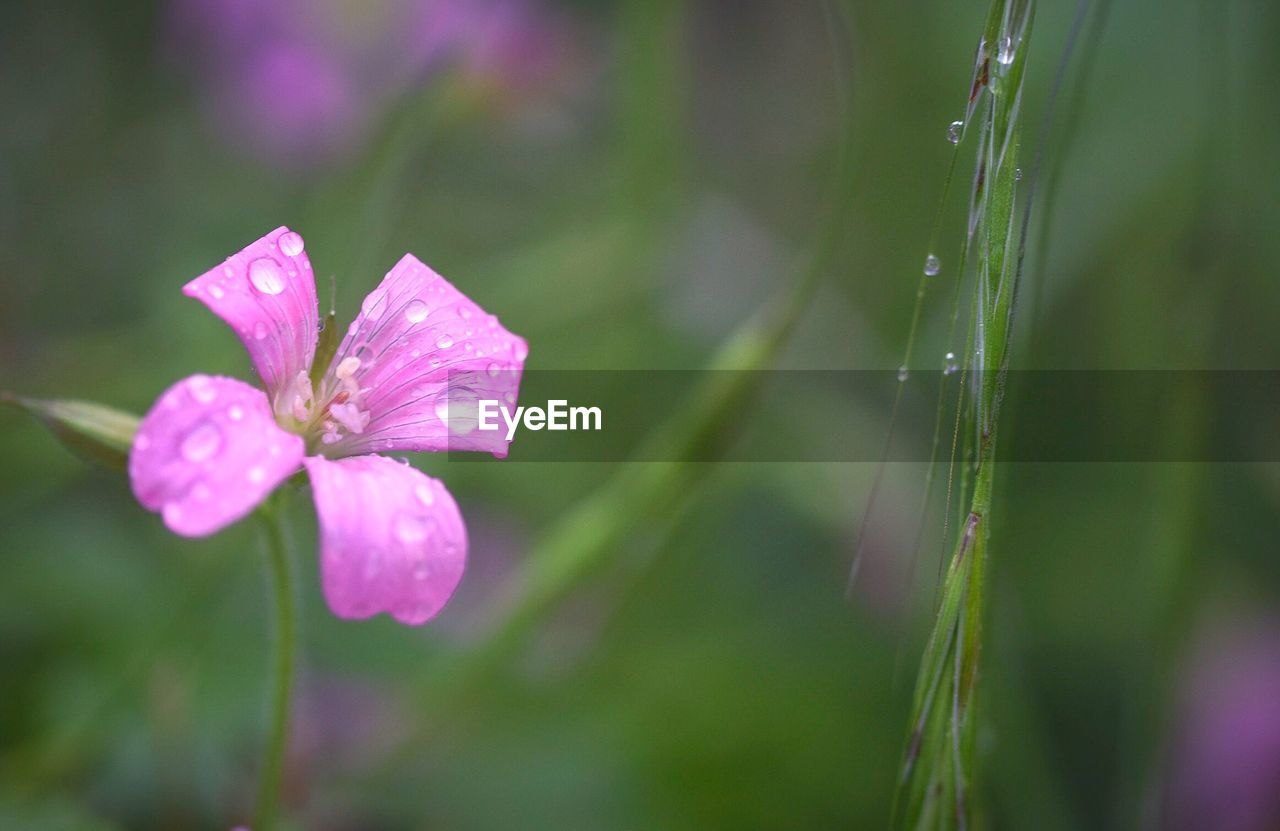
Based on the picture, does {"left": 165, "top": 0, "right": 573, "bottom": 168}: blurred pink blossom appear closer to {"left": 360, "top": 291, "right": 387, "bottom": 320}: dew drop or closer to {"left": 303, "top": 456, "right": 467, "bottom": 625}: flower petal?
{"left": 360, "top": 291, "right": 387, "bottom": 320}: dew drop

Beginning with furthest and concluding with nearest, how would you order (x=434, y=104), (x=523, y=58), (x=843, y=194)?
(x=523, y=58) → (x=434, y=104) → (x=843, y=194)

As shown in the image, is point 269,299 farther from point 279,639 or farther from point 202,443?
point 279,639

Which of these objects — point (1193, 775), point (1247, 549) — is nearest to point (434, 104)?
point (1247, 549)

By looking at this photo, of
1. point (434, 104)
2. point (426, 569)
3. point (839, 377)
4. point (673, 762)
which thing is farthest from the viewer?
point (839, 377)

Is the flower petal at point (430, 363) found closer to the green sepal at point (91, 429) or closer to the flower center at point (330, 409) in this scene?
the flower center at point (330, 409)

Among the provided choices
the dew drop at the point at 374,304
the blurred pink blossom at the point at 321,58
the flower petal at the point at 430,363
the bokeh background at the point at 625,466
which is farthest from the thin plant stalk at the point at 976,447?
the blurred pink blossom at the point at 321,58

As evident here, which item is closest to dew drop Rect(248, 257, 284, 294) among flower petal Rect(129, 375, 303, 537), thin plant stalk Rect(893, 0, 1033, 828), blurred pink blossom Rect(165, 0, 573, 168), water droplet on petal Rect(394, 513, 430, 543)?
flower petal Rect(129, 375, 303, 537)

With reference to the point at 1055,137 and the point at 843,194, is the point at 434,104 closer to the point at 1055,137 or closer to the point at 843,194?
the point at 843,194
